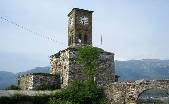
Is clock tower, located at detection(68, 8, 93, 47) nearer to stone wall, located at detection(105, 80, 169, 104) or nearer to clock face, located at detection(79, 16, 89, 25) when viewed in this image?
clock face, located at detection(79, 16, 89, 25)

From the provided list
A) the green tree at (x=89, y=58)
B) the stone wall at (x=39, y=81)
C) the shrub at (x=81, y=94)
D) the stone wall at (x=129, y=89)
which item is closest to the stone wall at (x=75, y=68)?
the stone wall at (x=39, y=81)

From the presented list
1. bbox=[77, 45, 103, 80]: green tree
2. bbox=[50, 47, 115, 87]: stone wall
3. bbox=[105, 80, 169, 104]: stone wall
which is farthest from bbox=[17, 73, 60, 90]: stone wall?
bbox=[105, 80, 169, 104]: stone wall

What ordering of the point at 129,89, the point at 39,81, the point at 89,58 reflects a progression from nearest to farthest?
1. the point at 129,89
2. the point at 89,58
3. the point at 39,81

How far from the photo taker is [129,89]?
3856 cm

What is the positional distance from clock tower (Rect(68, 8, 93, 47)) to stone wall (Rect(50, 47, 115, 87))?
8.51ft

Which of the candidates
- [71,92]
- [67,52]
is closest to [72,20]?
[67,52]

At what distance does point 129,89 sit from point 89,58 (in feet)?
25.6

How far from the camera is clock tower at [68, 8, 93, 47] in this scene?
48.5 metres

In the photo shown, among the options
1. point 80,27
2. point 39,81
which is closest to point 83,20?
point 80,27

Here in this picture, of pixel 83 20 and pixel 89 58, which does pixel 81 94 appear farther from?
pixel 83 20

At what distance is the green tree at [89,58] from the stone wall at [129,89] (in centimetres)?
439

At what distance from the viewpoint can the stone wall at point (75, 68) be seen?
4569 cm

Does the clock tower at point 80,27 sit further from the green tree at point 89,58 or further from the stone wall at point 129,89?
the stone wall at point 129,89

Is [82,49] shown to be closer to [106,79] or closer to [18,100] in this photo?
[106,79]
